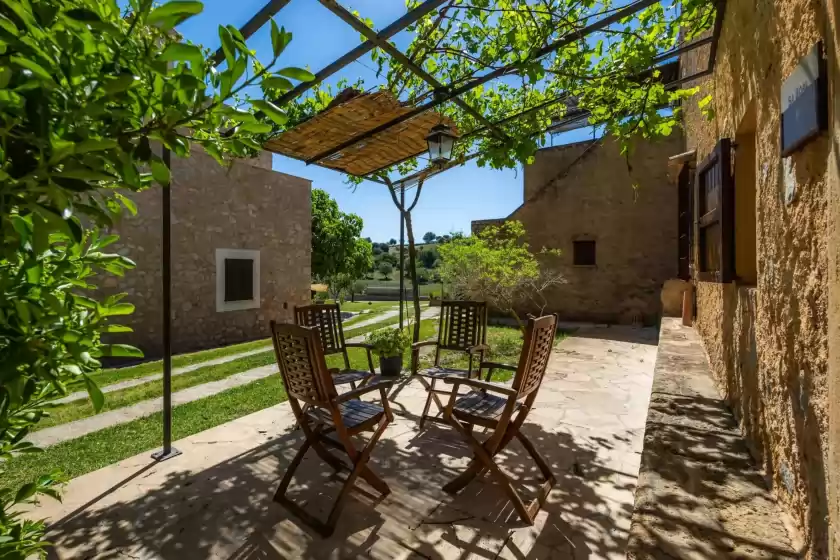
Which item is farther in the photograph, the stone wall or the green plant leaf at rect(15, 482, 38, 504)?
the stone wall

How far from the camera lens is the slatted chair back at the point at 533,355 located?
2318 mm

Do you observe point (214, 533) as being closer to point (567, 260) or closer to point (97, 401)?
point (97, 401)

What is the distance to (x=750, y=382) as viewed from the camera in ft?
5.78

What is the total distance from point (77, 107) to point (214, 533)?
218cm

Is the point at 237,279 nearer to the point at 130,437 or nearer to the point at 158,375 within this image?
the point at 158,375

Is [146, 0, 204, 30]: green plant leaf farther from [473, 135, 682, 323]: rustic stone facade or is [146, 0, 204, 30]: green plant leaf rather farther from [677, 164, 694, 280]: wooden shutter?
[473, 135, 682, 323]: rustic stone facade

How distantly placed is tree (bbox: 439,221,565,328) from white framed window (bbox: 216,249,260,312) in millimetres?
4508

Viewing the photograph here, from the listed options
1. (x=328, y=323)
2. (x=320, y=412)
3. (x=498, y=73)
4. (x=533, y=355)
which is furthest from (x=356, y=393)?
(x=498, y=73)

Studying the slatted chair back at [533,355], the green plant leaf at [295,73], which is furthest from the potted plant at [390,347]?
the green plant leaf at [295,73]

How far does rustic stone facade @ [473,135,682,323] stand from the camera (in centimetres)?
988

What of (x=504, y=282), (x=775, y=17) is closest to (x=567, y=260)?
(x=504, y=282)

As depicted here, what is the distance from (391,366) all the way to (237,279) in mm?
6058

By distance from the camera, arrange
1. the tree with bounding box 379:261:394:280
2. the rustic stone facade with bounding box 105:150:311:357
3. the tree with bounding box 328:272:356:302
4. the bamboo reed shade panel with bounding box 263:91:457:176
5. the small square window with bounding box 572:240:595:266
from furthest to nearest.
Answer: the tree with bounding box 379:261:394:280
the tree with bounding box 328:272:356:302
the small square window with bounding box 572:240:595:266
the rustic stone facade with bounding box 105:150:311:357
the bamboo reed shade panel with bounding box 263:91:457:176

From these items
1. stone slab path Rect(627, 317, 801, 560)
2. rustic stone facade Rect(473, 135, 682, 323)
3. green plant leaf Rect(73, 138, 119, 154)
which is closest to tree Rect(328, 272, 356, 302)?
rustic stone facade Rect(473, 135, 682, 323)
